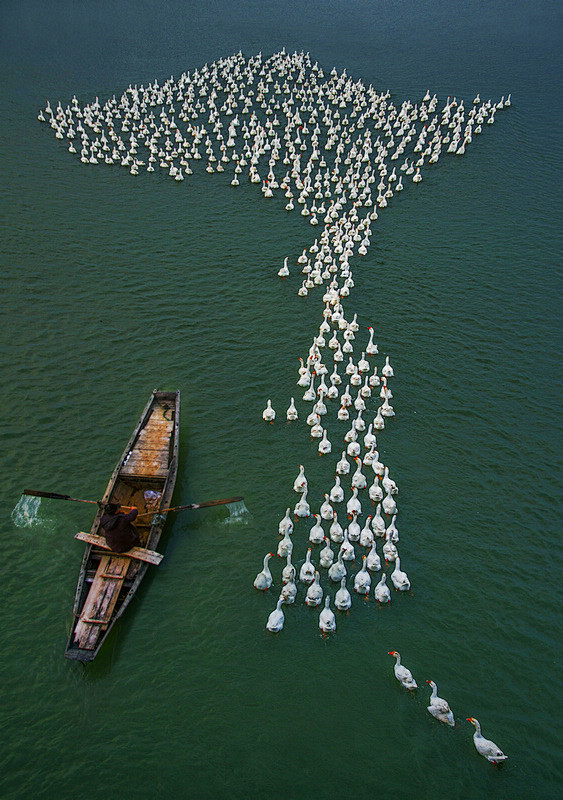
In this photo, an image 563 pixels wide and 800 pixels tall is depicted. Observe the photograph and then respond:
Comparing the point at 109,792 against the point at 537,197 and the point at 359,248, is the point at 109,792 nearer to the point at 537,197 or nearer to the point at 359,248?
the point at 359,248

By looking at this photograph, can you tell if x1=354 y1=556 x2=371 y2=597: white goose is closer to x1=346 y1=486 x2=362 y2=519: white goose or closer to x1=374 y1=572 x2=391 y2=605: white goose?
x1=374 y1=572 x2=391 y2=605: white goose

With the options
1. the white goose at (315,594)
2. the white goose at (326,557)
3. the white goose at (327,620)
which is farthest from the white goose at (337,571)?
the white goose at (327,620)

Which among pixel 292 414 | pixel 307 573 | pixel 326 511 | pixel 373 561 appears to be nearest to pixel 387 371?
pixel 292 414

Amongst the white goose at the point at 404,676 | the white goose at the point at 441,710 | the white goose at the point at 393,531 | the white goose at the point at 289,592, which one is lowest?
the white goose at the point at 441,710

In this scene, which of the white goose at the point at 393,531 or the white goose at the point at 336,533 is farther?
the white goose at the point at 336,533

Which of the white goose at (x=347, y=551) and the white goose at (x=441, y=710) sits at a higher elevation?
the white goose at (x=347, y=551)

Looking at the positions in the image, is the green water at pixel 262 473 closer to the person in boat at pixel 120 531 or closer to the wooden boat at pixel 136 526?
the wooden boat at pixel 136 526
